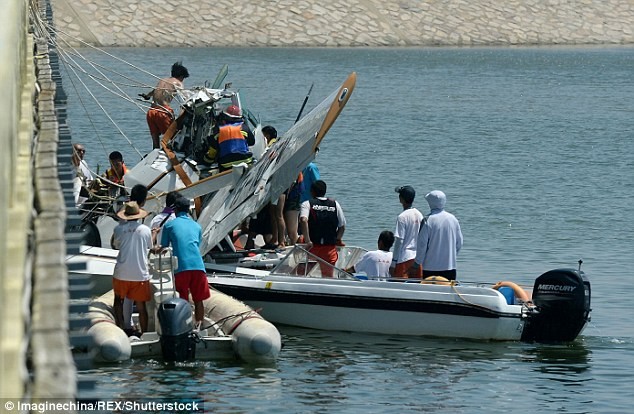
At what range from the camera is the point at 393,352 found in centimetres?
1569

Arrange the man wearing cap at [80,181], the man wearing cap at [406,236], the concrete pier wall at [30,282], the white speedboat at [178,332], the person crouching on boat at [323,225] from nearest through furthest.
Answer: the concrete pier wall at [30,282] → the white speedboat at [178,332] → the man wearing cap at [406,236] → the person crouching on boat at [323,225] → the man wearing cap at [80,181]

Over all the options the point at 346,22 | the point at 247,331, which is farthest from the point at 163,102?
the point at 346,22

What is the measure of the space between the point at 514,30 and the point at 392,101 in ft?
88.5

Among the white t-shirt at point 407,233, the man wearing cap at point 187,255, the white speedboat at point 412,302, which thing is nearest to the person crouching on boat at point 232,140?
the white speedboat at point 412,302

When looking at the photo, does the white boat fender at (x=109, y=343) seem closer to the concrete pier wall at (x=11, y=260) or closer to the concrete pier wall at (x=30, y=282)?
the concrete pier wall at (x=30, y=282)

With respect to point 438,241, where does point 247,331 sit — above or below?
below

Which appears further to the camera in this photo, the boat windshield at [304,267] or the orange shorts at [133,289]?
the boat windshield at [304,267]

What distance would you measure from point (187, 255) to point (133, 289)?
658 mm

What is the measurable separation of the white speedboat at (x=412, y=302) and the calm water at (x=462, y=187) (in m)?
0.19

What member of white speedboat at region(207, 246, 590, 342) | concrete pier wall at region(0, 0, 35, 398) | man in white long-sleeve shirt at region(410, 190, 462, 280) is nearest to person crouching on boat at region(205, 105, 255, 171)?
white speedboat at region(207, 246, 590, 342)

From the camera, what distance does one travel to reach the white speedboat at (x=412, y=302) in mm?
15516

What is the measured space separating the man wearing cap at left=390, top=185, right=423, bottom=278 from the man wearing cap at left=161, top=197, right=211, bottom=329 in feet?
7.82

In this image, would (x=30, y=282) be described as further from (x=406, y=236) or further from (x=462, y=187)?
(x=462, y=187)

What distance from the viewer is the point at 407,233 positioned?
1597 centimetres
